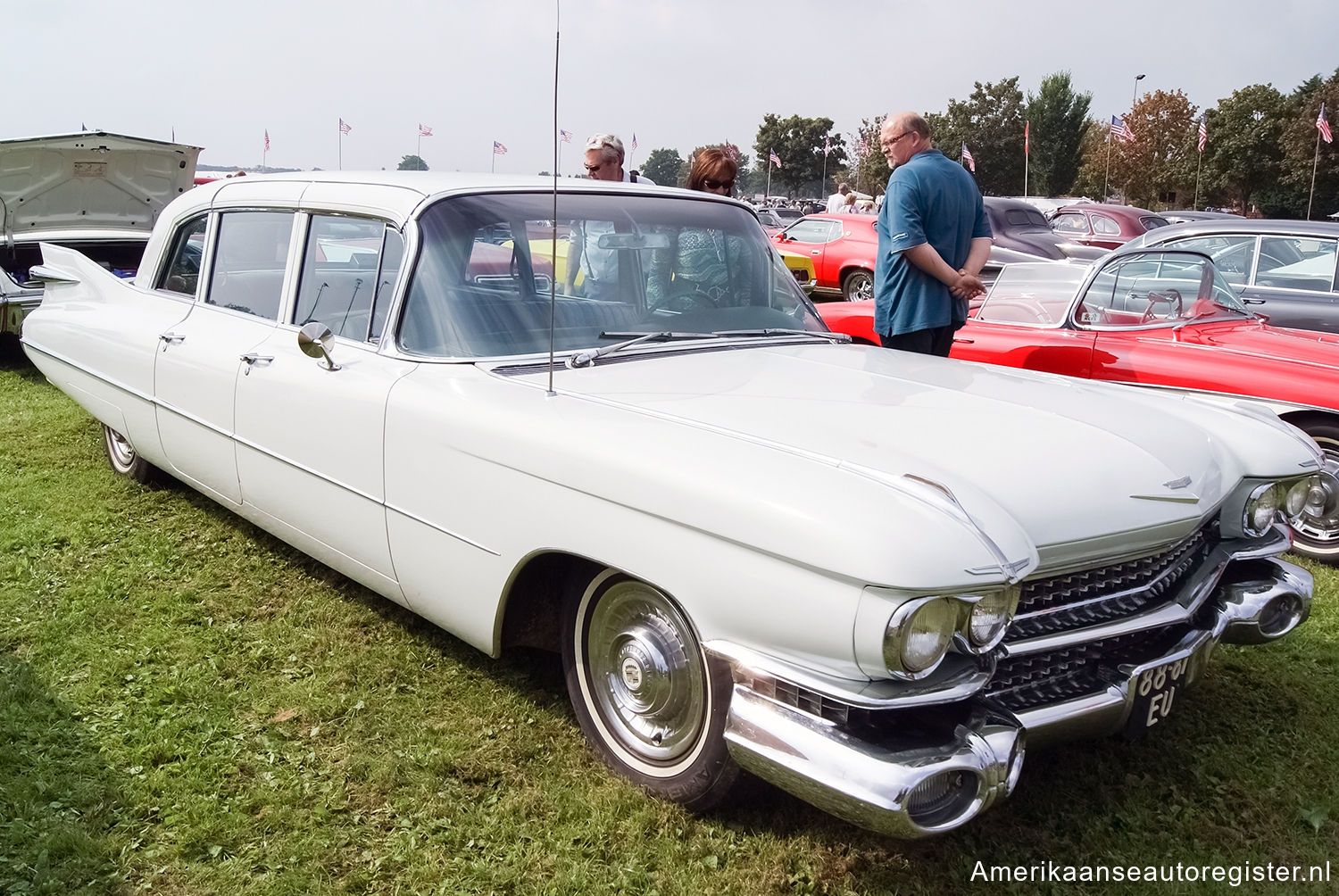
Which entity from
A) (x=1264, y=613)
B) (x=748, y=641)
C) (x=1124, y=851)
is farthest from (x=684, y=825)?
A: (x=1264, y=613)

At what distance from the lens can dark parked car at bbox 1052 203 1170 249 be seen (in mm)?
15750

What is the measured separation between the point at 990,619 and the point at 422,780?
158 centimetres

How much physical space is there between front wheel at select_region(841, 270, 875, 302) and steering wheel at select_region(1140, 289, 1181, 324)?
779 cm

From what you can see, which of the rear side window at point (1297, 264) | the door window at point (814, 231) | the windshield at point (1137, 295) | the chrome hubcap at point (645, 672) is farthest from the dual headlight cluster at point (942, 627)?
the door window at point (814, 231)

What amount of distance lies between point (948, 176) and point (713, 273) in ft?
4.99

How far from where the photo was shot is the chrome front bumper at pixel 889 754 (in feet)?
6.56

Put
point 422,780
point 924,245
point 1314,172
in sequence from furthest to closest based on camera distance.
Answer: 1. point 1314,172
2. point 924,245
3. point 422,780

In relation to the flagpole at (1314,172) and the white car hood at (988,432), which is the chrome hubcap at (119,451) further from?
the flagpole at (1314,172)

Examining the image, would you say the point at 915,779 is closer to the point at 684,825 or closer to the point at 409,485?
the point at 684,825

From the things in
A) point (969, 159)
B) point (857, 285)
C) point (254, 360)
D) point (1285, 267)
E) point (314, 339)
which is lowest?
point (857, 285)

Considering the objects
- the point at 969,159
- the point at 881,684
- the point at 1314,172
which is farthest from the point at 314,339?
the point at 1314,172

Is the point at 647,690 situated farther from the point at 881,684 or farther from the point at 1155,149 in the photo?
the point at 1155,149

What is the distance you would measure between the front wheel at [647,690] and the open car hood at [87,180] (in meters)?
7.72

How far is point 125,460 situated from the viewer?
209 inches
